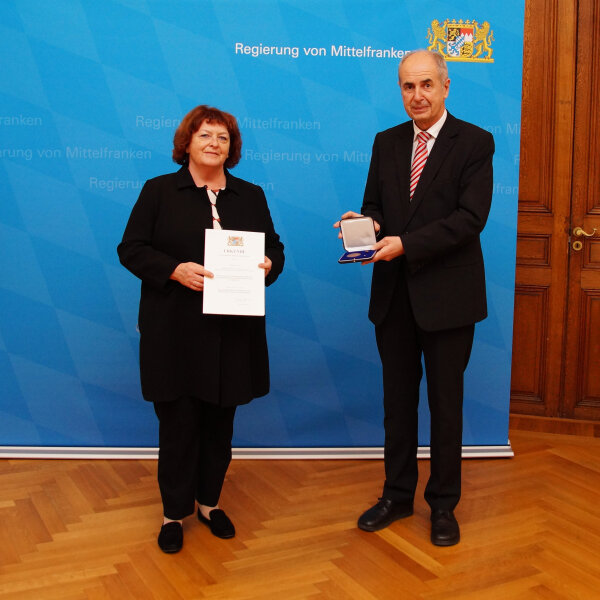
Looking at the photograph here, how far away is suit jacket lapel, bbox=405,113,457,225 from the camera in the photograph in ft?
8.68

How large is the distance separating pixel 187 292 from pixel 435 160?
1032 millimetres

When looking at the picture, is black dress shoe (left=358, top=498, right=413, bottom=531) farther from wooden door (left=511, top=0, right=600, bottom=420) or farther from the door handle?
the door handle

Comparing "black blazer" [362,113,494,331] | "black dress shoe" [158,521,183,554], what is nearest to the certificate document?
"black blazer" [362,113,494,331]

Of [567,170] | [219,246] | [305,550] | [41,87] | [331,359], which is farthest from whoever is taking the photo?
[567,170]

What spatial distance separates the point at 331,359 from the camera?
373cm

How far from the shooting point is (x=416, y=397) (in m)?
2.92

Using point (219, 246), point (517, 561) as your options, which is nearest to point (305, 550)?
point (517, 561)

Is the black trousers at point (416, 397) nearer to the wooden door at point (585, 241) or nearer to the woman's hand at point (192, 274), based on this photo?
the woman's hand at point (192, 274)

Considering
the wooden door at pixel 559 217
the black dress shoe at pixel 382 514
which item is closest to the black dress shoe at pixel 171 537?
the black dress shoe at pixel 382 514

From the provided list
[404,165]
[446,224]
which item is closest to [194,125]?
[404,165]

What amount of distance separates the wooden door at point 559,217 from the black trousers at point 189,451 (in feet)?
7.14

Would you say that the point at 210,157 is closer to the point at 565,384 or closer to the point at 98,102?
the point at 98,102

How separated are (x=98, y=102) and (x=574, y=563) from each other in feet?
9.51

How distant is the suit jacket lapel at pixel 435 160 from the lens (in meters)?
2.64
